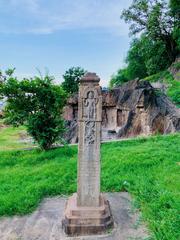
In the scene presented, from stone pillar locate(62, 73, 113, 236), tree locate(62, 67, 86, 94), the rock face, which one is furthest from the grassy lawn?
tree locate(62, 67, 86, 94)

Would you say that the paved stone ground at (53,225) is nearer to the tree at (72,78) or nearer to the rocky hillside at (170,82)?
the rocky hillside at (170,82)

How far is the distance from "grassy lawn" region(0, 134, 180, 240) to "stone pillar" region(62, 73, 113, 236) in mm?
796

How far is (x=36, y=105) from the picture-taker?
8.29 metres

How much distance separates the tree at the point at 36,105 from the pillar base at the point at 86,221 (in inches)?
183

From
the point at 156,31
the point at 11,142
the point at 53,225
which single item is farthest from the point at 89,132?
the point at 156,31

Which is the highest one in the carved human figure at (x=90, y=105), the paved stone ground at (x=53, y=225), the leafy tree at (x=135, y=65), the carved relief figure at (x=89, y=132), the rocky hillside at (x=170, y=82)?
the leafy tree at (x=135, y=65)

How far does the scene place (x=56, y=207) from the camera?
4.56 m

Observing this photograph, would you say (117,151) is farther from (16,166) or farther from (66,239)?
(66,239)

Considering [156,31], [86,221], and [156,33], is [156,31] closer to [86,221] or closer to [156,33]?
[156,33]

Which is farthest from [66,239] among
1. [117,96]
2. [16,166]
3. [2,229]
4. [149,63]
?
[149,63]

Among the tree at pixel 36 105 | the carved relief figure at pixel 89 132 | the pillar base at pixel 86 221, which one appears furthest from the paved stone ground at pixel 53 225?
the tree at pixel 36 105

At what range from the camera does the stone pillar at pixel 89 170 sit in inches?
143

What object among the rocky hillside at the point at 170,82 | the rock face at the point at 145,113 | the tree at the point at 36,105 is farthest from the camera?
the rocky hillside at the point at 170,82

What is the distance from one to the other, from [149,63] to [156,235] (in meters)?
23.8
